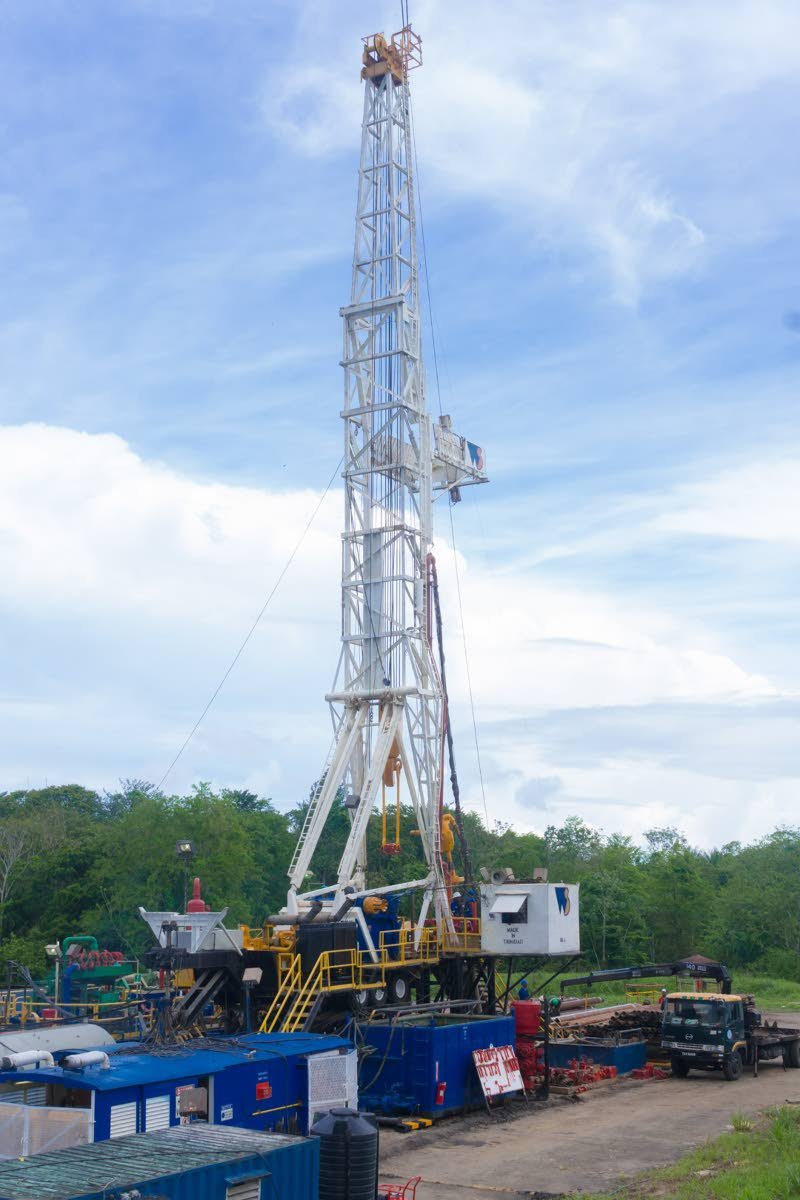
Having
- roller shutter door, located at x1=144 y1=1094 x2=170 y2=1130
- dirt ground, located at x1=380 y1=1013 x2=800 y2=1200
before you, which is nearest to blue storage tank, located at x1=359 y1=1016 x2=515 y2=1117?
dirt ground, located at x1=380 y1=1013 x2=800 y2=1200

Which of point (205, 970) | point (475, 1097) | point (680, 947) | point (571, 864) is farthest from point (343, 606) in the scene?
point (571, 864)

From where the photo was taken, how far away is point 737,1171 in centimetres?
1642

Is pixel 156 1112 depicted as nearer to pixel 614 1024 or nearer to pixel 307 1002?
pixel 307 1002

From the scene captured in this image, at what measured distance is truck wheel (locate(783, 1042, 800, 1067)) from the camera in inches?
1115

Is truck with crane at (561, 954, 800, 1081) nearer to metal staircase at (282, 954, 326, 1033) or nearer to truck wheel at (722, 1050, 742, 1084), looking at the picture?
truck wheel at (722, 1050, 742, 1084)

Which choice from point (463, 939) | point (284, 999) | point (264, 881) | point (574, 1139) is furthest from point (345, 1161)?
point (264, 881)

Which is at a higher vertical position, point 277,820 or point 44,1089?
point 277,820

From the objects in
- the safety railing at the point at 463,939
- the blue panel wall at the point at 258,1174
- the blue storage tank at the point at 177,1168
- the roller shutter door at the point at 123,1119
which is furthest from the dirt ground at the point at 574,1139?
the safety railing at the point at 463,939

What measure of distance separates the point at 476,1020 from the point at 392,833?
40.7 meters

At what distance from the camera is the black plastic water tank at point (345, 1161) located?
1454cm

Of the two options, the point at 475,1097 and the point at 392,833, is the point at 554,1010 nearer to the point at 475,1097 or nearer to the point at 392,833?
the point at 475,1097

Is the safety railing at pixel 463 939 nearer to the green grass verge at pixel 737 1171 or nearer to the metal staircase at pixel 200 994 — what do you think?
the metal staircase at pixel 200 994

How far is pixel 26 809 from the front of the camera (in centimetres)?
8069

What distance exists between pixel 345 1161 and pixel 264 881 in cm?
4521
